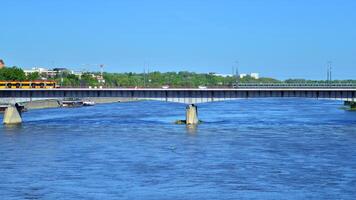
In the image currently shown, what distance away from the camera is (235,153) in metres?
68.4

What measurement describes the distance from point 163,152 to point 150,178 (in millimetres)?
15089

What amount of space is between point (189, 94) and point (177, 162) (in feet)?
142

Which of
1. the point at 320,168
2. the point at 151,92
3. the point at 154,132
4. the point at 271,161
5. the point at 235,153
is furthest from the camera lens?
the point at 151,92

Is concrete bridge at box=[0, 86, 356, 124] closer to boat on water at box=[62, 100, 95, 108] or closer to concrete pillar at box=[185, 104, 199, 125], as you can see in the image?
concrete pillar at box=[185, 104, 199, 125]

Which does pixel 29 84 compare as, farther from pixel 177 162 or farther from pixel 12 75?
pixel 12 75

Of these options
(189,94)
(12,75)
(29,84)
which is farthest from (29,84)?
(12,75)

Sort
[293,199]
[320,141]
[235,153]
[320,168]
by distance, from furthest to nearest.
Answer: [320,141], [235,153], [320,168], [293,199]

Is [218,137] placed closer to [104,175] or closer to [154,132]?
[154,132]

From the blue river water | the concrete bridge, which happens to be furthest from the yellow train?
the blue river water

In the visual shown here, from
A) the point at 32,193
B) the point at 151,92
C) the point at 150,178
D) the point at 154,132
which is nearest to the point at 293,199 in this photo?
the point at 150,178

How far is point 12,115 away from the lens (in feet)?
345

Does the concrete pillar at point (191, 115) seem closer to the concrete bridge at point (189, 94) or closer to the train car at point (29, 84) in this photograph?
the concrete bridge at point (189, 94)

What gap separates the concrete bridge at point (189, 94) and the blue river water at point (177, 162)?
783 cm

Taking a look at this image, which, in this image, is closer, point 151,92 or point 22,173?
point 22,173
